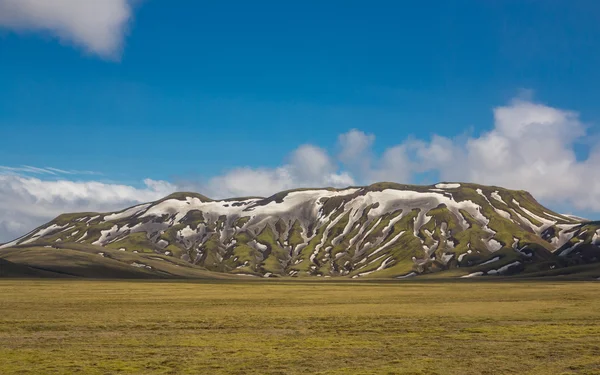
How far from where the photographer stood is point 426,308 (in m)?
65.7

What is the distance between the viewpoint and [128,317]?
52.7 meters

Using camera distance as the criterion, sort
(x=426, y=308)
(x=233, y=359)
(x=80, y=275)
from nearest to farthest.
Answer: (x=233, y=359) < (x=426, y=308) < (x=80, y=275)


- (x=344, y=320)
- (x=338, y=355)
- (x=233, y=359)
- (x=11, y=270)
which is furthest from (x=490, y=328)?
(x=11, y=270)

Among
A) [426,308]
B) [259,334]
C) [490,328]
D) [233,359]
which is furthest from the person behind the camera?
[426,308]

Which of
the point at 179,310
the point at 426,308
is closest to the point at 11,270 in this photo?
the point at 179,310

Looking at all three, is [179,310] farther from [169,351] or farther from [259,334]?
[169,351]

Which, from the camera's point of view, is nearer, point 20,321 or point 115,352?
point 115,352

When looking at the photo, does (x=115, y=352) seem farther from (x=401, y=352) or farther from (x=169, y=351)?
(x=401, y=352)

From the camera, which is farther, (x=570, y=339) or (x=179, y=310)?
(x=179, y=310)

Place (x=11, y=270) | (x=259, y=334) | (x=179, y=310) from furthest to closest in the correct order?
1. (x=11, y=270)
2. (x=179, y=310)
3. (x=259, y=334)

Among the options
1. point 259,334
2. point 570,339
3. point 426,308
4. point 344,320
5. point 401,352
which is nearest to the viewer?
point 401,352

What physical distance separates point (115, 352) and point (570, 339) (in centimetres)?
3249

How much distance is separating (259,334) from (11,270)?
157519mm

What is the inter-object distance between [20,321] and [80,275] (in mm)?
154079
